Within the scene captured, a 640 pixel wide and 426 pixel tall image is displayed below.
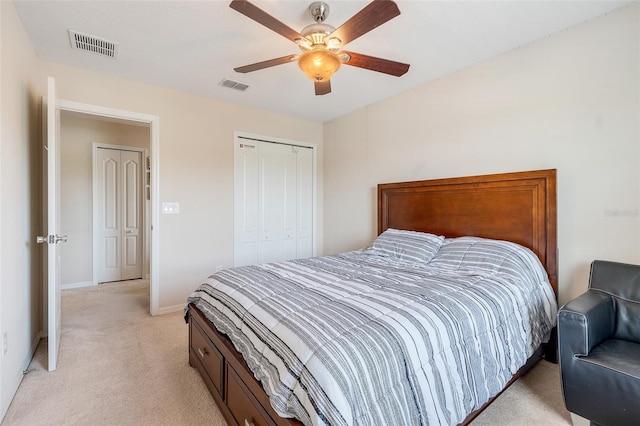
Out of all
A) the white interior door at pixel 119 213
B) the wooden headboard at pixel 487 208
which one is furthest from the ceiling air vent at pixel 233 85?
the white interior door at pixel 119 213

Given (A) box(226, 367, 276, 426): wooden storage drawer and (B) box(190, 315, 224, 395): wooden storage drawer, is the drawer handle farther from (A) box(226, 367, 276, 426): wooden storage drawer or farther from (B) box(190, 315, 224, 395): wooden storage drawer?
(A) box(226, 367, 276, 426): wooden storage drawer

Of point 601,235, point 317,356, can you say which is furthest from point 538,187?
point 317,356

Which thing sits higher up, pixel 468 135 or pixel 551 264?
pixel 468 135

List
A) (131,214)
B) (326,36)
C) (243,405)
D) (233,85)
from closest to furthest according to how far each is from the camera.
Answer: (243,405) < (326,36) < (233,85) < (131,214)

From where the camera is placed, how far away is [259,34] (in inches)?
91.0

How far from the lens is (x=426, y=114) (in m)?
3.24

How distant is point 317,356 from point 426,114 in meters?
2.90

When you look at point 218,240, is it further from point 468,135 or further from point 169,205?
point 468,135

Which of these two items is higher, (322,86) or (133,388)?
(322,86)

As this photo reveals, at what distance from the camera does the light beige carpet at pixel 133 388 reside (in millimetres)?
1725

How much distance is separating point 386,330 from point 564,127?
88.2 inches

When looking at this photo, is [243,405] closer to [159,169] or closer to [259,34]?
[259,34]

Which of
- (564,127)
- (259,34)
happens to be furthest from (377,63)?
(564,127)

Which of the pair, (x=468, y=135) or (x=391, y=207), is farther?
(x=391, y=207)
